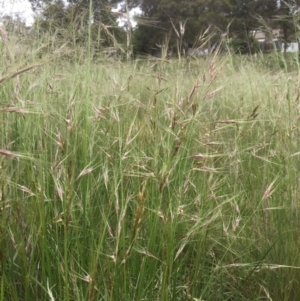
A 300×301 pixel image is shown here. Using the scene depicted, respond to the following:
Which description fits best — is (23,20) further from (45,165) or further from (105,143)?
(45,165)

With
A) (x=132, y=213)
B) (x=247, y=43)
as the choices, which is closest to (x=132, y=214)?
(x=132, y=213)

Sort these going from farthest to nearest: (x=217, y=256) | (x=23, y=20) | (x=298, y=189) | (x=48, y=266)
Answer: (x=23, y=20) < (x=217, y=256) < (x=298, y=189) < (x=48, y=266)

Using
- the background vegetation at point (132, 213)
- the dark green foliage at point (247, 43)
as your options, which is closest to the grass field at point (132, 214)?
the background vegetation at point (132, 213)

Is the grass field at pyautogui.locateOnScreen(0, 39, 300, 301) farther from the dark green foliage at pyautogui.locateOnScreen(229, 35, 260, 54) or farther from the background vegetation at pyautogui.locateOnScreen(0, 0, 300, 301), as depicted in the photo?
the dark green foliage at pyautogui.locateOnScreen(229, 35, 260, 54)

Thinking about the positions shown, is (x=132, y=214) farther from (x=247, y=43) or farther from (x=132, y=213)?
(x=247, y=43)

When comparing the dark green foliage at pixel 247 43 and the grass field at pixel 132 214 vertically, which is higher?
the dark green foliage at pixel 247 43

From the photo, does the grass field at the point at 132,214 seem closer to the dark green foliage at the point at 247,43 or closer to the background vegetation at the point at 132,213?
the background vegetation at the point at 132,213

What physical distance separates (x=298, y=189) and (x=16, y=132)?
3.09ft

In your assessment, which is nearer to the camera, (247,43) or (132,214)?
(132,214)

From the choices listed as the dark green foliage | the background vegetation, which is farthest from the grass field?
the dark green foliage

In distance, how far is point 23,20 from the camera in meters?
2.52

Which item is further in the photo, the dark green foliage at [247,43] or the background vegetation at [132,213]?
the dark green foliage at [247,43]

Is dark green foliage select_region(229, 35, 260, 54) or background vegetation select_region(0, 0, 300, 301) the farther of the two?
dark green foliage select_region(229, 35, 260, 54)

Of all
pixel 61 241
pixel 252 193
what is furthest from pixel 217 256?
pixel 61 241
